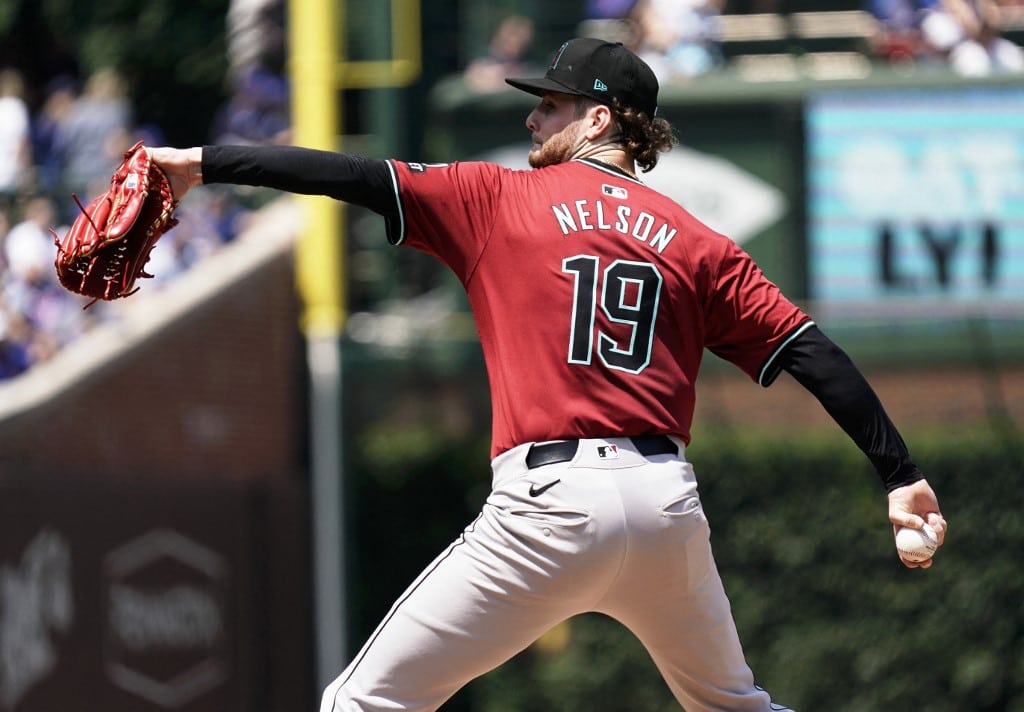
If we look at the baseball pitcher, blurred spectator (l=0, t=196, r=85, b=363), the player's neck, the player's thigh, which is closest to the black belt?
the baseball pitcher

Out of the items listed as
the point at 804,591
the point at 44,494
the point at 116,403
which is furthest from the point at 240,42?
the point at 804,591

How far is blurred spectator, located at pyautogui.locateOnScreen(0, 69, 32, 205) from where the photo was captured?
39.3 feet

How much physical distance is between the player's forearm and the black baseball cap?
1.72ft

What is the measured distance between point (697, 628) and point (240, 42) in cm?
989

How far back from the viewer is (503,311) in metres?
4.34

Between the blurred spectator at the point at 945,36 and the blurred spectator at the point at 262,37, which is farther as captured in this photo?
the blurred spectator at the point at 262,37

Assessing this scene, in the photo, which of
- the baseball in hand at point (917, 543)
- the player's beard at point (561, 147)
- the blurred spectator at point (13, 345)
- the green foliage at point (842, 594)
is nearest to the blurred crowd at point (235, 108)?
the blurred spectator at point (13, 345)

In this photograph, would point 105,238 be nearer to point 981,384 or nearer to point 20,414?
point 20,414

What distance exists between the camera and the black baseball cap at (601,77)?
4.46 metres

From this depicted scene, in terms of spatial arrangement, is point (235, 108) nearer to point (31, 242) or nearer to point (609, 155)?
point (31, 242)

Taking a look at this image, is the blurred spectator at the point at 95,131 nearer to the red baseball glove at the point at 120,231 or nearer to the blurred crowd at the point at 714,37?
the blurred crowd at the point at 714,37

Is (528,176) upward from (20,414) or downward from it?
upward

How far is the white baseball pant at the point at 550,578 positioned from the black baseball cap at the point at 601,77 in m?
0.91

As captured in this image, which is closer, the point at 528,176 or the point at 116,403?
the point at 528,176
